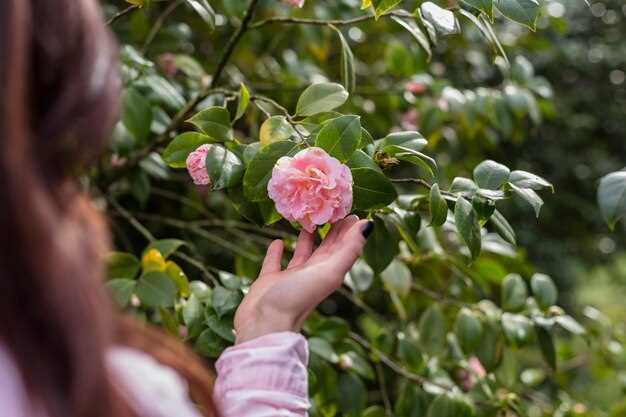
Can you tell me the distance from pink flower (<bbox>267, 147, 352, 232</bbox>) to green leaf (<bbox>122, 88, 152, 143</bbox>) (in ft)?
1.81

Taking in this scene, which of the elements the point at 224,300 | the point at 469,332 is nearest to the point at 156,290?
the point at 224,300

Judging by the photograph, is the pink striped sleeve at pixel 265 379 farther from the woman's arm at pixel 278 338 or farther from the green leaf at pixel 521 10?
the green leaf at pixel 521 10

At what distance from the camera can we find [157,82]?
5.54 ft

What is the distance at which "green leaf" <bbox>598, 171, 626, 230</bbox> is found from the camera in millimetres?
1225

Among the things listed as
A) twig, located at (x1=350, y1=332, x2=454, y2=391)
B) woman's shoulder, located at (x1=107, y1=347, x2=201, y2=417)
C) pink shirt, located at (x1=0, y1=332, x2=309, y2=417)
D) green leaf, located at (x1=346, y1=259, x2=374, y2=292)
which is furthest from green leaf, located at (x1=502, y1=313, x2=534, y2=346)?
woman's shoulder, located at (x1=107, y1=347, x2=201, y2=417)

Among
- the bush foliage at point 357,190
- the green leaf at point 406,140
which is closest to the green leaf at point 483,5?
the bush foliage at point 357,190

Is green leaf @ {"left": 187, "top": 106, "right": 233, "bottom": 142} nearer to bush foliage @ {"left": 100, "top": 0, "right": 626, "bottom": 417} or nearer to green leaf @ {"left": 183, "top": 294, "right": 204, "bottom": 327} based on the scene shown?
bush foliage @ {"left": 100, "top": 0, "right": 626, "bottom": 417}

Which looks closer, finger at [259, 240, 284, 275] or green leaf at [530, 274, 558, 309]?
finger at [259, 240, 284, 275]

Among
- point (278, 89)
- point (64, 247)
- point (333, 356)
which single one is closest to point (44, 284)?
point (64, 247)

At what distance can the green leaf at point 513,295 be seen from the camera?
1755 mm

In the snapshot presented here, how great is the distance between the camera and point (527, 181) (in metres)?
1.24

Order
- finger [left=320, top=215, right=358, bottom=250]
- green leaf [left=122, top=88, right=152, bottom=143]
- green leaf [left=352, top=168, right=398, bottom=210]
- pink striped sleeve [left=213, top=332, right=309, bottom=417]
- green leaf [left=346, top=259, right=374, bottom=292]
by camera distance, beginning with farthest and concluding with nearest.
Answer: green leaf [left=346, top=259, right=374, bottom=292]
green leaf [left=122, top=88, right=152, bottom=143]
green leaf [left=352, top=168, right=398, bottom=210]
finger [left=320, top=215, right=358, bottom=250]
pink striped sleeve [left=213, top=332, right=309, bottom=417]

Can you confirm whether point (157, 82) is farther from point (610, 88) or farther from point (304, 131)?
point (610, 88)

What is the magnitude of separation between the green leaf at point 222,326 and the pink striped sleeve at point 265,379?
0.29 m
